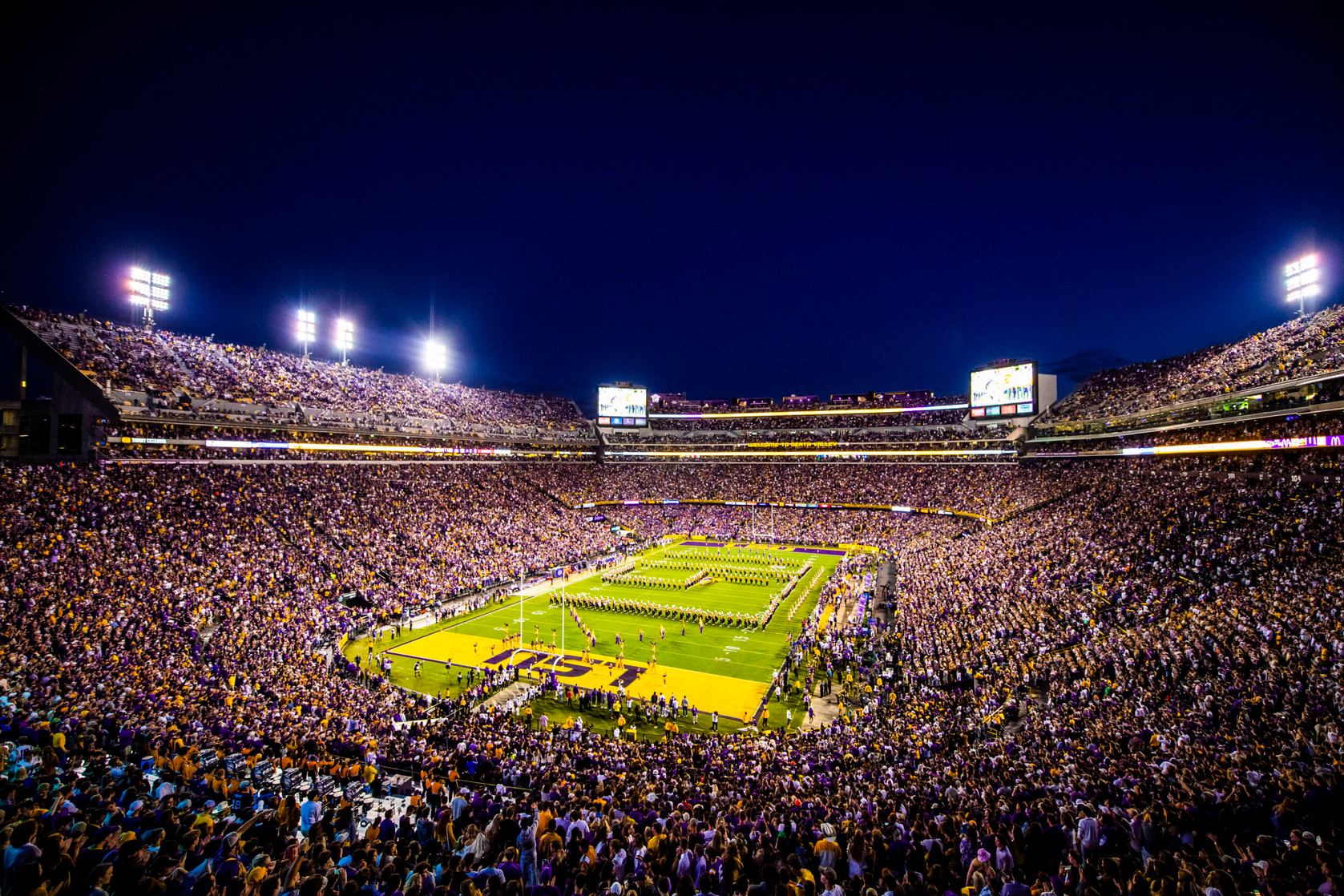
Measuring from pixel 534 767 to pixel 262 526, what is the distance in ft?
85.5

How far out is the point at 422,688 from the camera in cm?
2136

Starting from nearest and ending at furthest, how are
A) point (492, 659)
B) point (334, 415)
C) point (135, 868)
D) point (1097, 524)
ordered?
point (135, 868), point (492, 659), point (1097, 524), point (334, 415)

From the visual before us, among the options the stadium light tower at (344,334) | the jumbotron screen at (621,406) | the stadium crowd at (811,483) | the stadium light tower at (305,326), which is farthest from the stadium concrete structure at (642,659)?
the jumbotron screen at (621,406)

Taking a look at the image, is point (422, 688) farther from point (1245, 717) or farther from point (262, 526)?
point (1245, 717)

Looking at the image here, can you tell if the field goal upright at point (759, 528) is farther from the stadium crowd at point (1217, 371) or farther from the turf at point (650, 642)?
the stadium crowd at point (1217, 371)

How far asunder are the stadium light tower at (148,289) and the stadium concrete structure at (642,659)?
237 centimetres

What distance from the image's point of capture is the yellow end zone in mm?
20438

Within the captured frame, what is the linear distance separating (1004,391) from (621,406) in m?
38.1

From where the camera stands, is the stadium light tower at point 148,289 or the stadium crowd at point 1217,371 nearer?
the stadium crowd at point 1217,371

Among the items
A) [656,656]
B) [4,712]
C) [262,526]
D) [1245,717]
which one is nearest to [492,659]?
[656,656]

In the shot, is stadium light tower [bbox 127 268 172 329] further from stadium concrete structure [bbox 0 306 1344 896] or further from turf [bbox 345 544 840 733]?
turf [bbox 345 544 840 733]

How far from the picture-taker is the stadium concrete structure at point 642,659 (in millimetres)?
7312

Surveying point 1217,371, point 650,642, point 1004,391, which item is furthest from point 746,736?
point 1217,371

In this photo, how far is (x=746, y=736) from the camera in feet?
53.4
